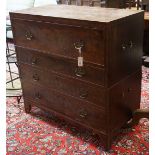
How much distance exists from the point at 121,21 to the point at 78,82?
0.52 metres

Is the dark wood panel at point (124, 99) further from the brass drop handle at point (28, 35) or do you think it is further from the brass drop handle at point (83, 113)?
the brass drop handle at point (28, 35)

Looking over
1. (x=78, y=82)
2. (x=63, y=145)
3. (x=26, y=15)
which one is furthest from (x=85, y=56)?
(x=63, y=145)

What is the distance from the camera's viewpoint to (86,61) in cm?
157

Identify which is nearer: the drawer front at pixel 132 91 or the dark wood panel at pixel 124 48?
the dark wood panel at pixel 124 48

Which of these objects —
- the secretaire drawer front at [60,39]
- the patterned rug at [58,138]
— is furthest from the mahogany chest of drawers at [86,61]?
the patterned rug at [58,138]

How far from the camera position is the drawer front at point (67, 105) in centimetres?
169

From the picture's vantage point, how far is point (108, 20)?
4.61ft

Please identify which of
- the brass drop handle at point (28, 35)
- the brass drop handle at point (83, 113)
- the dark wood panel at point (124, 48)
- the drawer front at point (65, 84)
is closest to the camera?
the dark wood panel at point (124, 48)

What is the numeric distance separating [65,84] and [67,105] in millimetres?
182

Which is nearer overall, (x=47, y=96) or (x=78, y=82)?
(x=78, y=82)

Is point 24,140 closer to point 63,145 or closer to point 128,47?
point 63,145

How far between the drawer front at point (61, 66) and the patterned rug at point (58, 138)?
537 mm

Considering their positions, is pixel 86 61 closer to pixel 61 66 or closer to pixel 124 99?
pixel 61 66

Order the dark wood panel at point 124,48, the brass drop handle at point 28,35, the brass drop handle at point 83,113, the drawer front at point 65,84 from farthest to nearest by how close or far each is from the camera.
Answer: the brass drop handle at point 28,35, the brass drop handle at point 83,113, the drawer front at point 65,84, the dark wood panel at point 124,48
